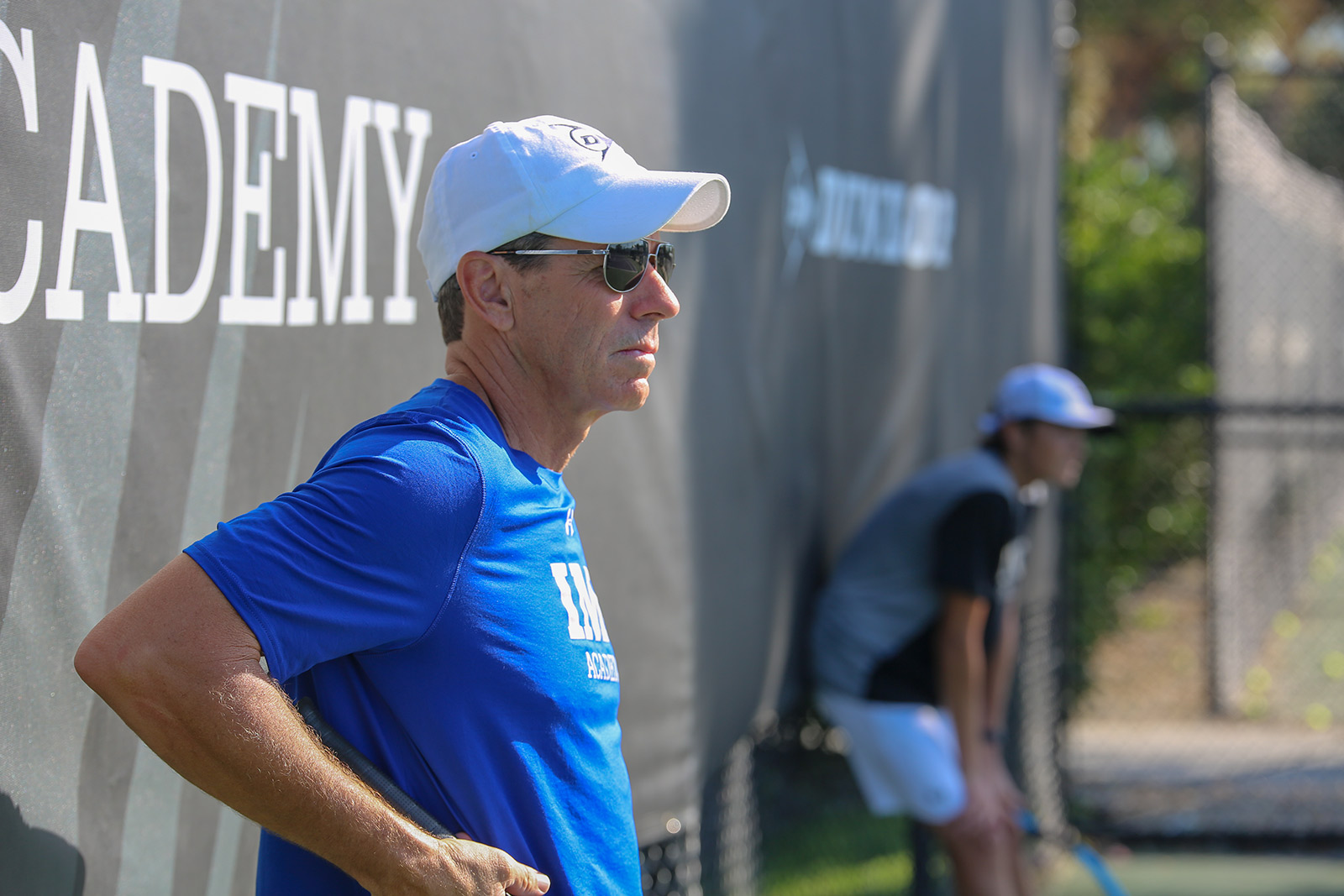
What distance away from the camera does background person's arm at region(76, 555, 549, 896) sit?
4.30ft

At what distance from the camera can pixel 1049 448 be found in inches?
170

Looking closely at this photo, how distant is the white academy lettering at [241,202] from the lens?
5.13 ft

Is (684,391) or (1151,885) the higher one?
(684,391)

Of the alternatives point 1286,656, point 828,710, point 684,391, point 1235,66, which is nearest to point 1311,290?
point 1235,66

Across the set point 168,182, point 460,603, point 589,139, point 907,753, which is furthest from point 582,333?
point 907,753

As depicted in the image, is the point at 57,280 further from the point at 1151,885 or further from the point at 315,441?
the point at 1151,885

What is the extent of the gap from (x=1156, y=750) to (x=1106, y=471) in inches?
74.0

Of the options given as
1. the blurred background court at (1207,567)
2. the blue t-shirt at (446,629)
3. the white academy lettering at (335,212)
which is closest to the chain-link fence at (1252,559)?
the blurred background court at (1207,567)

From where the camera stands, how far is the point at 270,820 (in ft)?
4.50

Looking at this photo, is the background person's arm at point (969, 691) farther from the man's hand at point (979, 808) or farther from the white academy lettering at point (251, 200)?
the white academy lettering at point (251, 200)

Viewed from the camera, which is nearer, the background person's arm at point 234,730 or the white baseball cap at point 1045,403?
the background person's arm at point 234,730

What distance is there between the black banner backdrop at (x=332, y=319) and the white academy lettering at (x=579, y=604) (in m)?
0.49

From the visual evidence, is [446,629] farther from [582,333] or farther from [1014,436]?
[1014,436]

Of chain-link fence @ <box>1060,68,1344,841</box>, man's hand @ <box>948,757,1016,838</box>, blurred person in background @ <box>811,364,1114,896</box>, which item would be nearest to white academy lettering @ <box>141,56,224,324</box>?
blurred person in background @ <box>811,364,1114,896</box>
